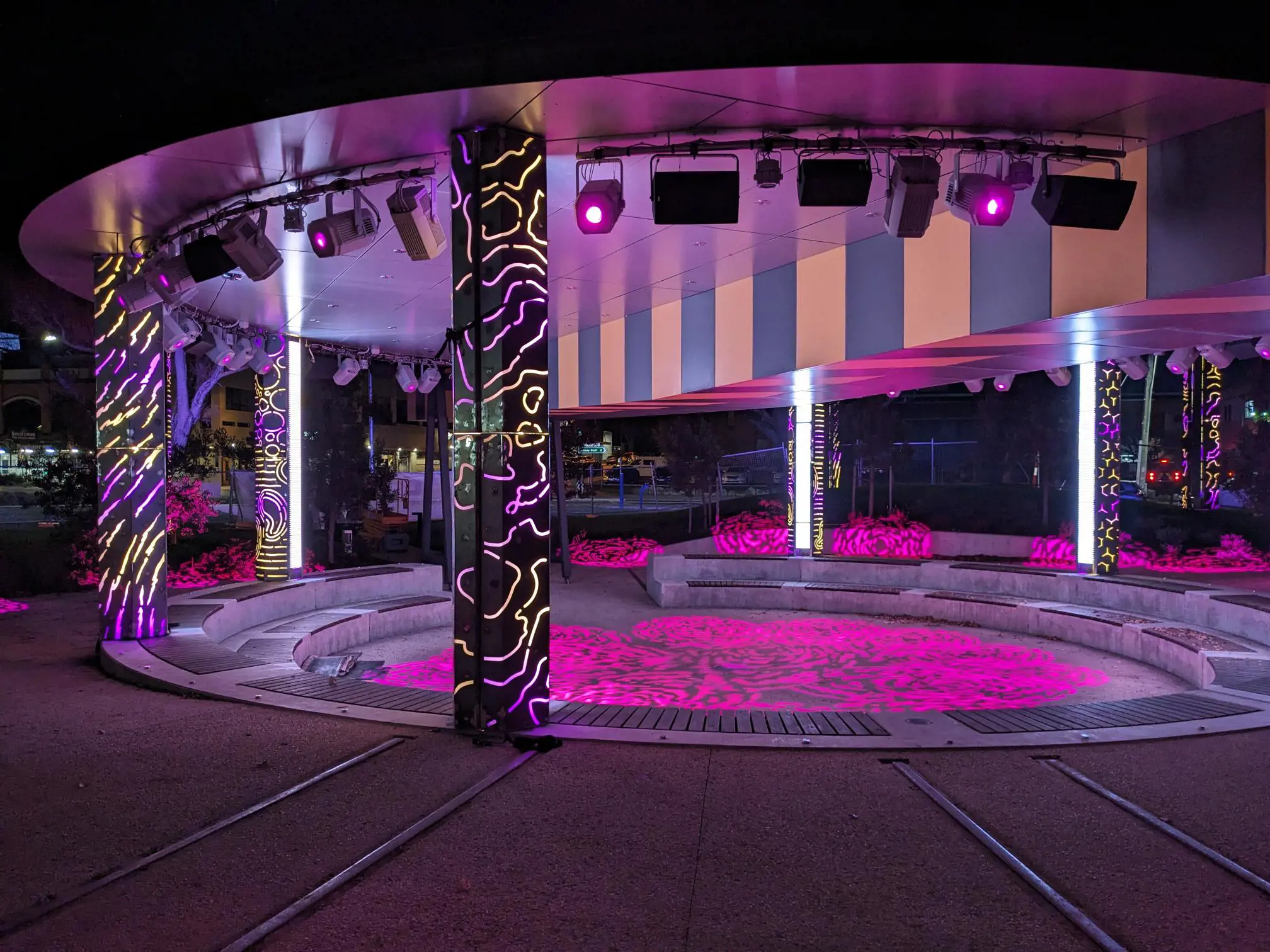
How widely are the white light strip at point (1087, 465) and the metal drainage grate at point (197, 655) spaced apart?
9.99m

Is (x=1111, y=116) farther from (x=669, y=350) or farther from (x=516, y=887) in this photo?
(x=669, y=350)

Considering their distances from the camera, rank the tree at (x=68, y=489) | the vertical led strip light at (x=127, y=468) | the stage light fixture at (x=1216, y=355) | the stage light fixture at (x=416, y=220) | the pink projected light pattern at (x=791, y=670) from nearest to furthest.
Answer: the stage light fixture at (x=416, y=220) < the pink projected light pattern at (x=791, y=670) < the vertical led strip light at (x=127, y=468) < the stage light fixture at (x=1216, y=355) < the tree at (x=68, y=489)

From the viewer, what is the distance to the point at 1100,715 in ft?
18.0

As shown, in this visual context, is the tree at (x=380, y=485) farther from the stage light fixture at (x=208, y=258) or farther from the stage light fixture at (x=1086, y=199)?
the stage light fixture at (x=1086, y=199)

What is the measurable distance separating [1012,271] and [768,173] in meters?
2.95

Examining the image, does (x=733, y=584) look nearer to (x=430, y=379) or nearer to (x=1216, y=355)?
(x=430, y=379)

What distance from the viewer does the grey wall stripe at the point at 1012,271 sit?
22.3 feet

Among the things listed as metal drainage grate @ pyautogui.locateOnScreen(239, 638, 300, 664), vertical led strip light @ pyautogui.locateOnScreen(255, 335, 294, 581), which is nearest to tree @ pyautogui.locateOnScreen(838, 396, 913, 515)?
vertical led strip light @ pyautogui.locateOnScreen(255, 335, 294, 581)

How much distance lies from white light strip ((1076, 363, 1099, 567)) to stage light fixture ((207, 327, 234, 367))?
→ 1097 centimetres

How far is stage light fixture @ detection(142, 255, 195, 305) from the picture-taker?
6.84 m

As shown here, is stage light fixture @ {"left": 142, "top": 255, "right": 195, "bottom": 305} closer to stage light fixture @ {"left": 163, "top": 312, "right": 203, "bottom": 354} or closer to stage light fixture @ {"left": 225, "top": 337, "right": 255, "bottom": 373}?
stage light fixture @ {"left": 163, "top": 312, "right": 203, "bottom": 354}

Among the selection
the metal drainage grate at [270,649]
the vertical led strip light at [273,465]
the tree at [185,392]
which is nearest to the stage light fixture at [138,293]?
the metal drainage grate at [270,649]

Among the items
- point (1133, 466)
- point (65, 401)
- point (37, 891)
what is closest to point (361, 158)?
point (37, 891)

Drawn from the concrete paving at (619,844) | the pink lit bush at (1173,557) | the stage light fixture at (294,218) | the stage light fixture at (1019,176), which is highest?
the stage light fixture at (1019,176)
